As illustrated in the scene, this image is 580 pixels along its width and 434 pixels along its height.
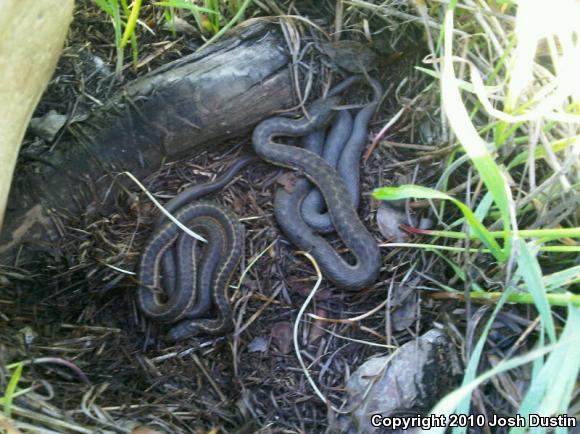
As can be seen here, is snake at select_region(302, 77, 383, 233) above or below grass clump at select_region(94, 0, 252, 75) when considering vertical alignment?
below

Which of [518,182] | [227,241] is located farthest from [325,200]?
[518,182]

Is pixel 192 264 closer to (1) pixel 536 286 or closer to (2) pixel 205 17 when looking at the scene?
(2) pixel 205 17

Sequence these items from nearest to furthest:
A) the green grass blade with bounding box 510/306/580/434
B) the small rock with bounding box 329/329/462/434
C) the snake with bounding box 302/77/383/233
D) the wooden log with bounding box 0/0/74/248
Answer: the green grass blade with bounding box 510/306/580/434
the wooden log with bounding box 0/0/74/248
the small rock with bounding box 329/329/462/434
the snake with bounding box 302/77/383/233

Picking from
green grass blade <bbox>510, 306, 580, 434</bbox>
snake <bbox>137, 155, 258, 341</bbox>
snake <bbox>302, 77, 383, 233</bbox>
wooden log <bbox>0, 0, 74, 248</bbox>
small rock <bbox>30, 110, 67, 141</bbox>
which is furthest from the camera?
snake <bbox>302, 77, 383, 233</bbox>

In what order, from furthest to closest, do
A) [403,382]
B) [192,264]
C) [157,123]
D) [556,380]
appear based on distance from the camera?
1. [192,264]
2. [157,123]
3. [403,382]
4. [556,380]

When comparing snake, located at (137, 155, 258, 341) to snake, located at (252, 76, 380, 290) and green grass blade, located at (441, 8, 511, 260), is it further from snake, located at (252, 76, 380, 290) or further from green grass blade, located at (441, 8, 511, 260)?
green grass blade, located at (441, 8, 511, 260)

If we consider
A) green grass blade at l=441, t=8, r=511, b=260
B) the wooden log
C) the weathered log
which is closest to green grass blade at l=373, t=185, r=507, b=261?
green grass blade at l=441, t=8, r=511, b=260
